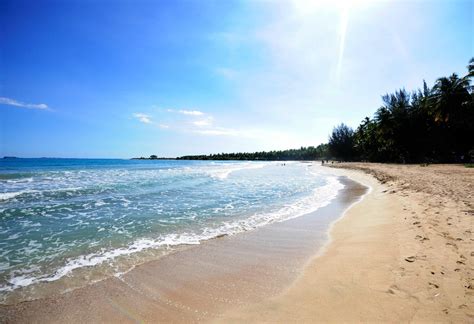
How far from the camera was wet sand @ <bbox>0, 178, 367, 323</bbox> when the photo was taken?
378 cm

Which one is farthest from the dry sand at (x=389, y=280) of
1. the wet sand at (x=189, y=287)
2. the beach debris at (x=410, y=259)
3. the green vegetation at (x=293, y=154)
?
the green vegetation at (x=293, y=154)

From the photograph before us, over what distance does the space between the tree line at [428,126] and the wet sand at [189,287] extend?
4216 cm

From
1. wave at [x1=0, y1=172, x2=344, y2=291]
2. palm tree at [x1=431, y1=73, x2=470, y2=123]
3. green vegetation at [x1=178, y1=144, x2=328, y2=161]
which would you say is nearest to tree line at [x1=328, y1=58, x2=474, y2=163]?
palm tree at [x1=431, y1=73, x2=470, y2=123]

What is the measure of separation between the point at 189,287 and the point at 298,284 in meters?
1.98

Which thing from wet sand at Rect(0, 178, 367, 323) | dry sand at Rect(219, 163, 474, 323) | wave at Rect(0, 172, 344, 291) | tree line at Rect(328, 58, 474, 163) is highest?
tree line at Rect(328, 58, 474, 163)

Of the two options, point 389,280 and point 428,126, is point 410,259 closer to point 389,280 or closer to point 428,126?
point 389,280

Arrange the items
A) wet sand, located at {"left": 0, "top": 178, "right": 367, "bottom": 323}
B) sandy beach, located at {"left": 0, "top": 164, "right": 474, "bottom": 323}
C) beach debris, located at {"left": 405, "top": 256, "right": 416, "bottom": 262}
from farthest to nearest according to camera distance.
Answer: beach debris, located at {"left": 405, "top": 256, "right": 416, "bottom": 262} → wet sand, located at {"left": 0, "top": 178, "right": 367, "bottom": 323} → sandy beach, located at {"left": 0, "top": 164, "right": 474, "bottom": 323}

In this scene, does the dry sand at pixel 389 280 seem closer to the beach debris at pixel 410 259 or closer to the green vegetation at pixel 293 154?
the beach debris at pixel 410 259

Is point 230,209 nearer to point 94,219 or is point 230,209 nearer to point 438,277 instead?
point 94,219

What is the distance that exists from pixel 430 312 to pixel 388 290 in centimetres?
66

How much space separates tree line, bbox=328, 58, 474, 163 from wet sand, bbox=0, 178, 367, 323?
138 ft

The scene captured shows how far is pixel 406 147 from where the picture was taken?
51062 millimetres

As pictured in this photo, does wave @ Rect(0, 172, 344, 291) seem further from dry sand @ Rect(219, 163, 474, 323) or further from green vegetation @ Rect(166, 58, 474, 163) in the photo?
green vegetation @ Rect(166, 58, 474, 163)

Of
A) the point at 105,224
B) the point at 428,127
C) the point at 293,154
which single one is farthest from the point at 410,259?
the point at 293,154
